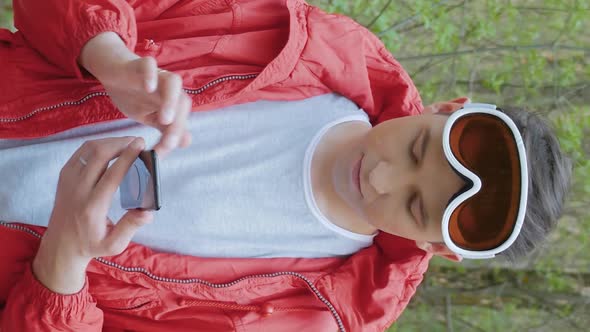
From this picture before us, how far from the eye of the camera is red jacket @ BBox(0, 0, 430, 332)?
1.08 m

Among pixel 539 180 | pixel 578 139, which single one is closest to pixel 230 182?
pixel 539 180

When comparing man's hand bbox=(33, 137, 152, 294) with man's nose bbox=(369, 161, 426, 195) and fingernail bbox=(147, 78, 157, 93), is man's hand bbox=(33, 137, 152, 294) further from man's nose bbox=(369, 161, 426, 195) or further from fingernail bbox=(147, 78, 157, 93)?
man's nose bbox=(369, 161, 426, 195)

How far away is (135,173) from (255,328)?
0.56 meters

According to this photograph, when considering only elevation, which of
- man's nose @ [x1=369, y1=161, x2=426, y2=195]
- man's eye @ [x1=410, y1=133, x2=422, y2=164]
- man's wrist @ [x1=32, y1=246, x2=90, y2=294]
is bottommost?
man's wrist @ [x1=32, y1=246, x2=90, y2=294]

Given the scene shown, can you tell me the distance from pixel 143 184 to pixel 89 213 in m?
0.12

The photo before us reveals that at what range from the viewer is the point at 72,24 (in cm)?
103

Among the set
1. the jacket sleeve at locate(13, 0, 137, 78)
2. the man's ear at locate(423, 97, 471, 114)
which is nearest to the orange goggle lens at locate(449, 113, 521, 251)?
the man's ear at locate(423, 97, 471, 114)

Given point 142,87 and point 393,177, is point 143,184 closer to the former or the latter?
point 142,87

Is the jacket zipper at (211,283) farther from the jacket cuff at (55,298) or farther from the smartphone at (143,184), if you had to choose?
the smartphone at (143,184)

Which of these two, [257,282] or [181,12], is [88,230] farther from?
[181,12]

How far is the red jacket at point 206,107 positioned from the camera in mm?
1080

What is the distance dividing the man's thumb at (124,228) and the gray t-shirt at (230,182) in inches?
10.3

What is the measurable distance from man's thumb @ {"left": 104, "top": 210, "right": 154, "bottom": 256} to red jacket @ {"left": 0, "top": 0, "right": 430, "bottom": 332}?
212mm

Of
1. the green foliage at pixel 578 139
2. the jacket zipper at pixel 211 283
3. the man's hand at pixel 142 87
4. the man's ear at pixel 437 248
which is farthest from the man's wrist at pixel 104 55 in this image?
the green foliage at pixel 578 139
